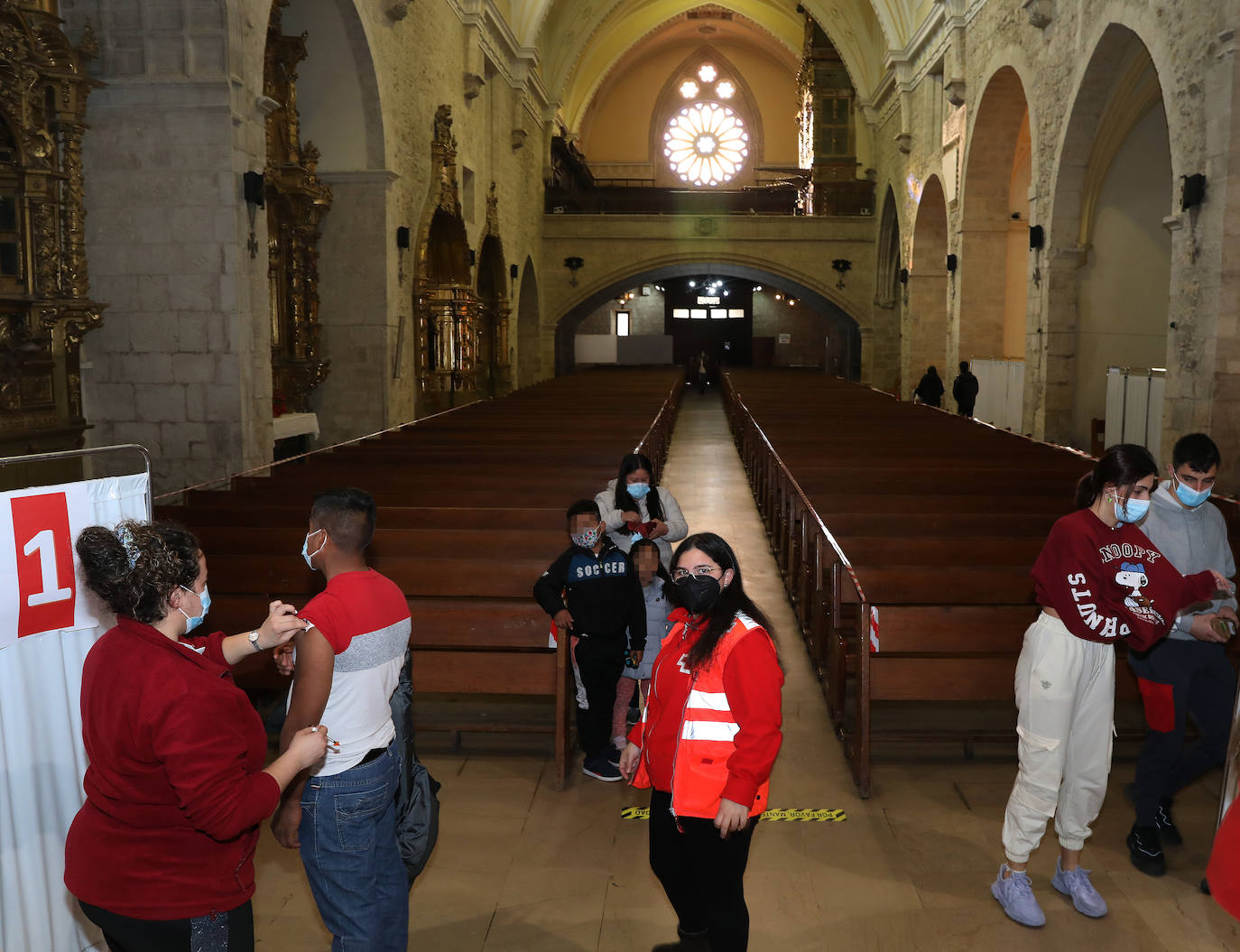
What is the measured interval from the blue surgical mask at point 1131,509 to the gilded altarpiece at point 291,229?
9913 millimetres

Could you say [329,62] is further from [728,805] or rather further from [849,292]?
[849,292]

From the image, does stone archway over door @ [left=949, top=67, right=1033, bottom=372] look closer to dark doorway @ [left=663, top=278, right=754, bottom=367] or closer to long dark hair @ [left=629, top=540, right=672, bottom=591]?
long dark hair @ [left=629, top=540, right=672, bottom=591]

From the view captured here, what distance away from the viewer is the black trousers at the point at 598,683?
438cm

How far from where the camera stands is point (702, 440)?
1759 cm

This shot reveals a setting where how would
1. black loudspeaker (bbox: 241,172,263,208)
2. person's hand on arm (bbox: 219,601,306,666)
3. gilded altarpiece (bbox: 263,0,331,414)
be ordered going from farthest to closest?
gilded altarpiece (bbox: 263,0,331,414)
black loudspeaker (bbox: 241,172,263,208)
person's hand on arm (bbox: 219,601,306,666)

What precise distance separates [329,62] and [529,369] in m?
13.6

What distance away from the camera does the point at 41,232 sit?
7.64 m

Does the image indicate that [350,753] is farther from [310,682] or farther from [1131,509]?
[1131,509]

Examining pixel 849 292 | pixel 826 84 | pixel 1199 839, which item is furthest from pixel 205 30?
pixel 826 84

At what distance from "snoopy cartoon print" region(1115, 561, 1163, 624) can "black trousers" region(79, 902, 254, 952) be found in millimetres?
2647

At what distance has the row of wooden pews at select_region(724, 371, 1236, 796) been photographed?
441 cm

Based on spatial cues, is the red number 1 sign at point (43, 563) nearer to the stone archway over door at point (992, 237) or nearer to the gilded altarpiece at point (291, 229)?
the gilded altarpiece at point (291, 229)

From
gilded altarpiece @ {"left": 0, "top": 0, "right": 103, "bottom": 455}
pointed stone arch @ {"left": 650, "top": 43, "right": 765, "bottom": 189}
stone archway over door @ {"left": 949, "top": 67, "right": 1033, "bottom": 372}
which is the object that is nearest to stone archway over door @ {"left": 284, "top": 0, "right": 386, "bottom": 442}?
gilded altarpiece @ {"left": 0, "top": 0, "right": 103, "bottom": 455}

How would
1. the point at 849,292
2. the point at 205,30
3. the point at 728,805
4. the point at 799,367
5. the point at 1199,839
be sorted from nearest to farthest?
the point at 728,805
the point at 1199,839
the point at 205,30
the point at 849,292
the point at 799,367
